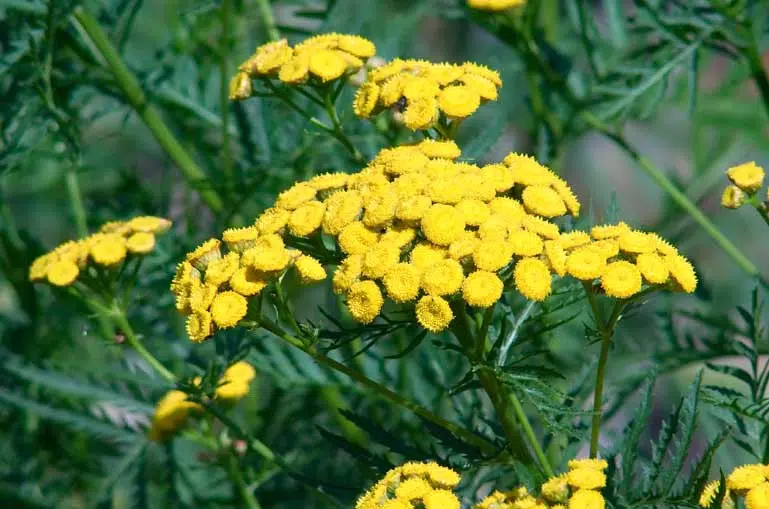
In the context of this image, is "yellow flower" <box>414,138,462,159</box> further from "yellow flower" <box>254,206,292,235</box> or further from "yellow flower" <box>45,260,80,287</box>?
"yellow flower" <box>45,260,80,287</box>

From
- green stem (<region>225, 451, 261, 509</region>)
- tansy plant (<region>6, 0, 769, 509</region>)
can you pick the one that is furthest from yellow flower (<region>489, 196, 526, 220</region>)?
green stem (<region>225, 451, 261, 509</region>)

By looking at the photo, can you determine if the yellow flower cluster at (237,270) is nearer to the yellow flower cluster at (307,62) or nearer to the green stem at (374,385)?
the green stem at (374,385)

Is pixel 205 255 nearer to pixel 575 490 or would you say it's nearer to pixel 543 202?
pixel 543 202

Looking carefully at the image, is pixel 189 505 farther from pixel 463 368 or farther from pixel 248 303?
pixel 248 303

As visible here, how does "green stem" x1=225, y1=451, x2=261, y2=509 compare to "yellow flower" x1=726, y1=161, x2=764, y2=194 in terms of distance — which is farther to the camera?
"green stem" x1=225, y1=451, x2=261, y2=509

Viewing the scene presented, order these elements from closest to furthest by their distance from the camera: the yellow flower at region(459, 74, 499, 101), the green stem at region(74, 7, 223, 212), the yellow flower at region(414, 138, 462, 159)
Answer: the yellow flower at region(414, 138, 462, 159)
the yellow flower at region(459, 74, 499, 101)
the green stem at region(74, 7, 223, 212)

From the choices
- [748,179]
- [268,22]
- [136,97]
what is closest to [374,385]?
[748,179]

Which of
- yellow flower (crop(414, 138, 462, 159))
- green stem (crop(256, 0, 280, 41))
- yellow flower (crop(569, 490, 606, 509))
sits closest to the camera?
yellow flower (crop(569, 490, 606, 509))
